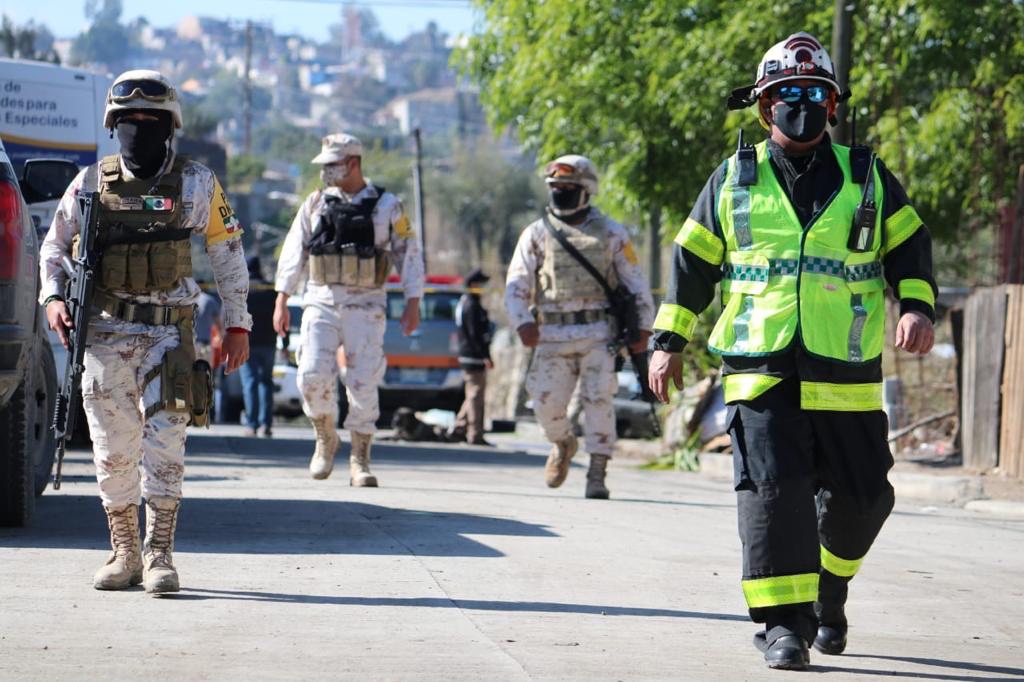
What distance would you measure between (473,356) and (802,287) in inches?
570

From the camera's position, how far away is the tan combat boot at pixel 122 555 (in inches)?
263

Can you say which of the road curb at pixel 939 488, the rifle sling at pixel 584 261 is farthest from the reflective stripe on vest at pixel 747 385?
the road curb at pixel 939 488

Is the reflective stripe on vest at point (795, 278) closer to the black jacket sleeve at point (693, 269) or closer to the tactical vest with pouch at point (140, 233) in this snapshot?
the black jacket sleeve at point (693, 269)

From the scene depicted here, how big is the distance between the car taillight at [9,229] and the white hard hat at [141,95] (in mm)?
861

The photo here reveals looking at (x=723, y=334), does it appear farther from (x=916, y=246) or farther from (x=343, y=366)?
(x=343, y=366)

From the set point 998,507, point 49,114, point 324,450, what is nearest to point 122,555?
point 324,450

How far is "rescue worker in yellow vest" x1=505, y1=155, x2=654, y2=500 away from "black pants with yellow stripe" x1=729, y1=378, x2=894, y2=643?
17.1 feet

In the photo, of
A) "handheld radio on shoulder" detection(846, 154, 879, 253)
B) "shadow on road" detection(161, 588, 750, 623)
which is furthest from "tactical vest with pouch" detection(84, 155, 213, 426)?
"handheld radio on shoulder" detection(846, 154, 879, 253)

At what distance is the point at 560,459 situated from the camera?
11.5m

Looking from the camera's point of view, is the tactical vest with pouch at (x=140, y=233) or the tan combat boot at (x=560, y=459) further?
the tan combat boot at (x=560, y=459)

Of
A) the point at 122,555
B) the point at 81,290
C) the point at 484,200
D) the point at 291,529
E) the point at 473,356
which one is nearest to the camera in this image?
the point at 81,290

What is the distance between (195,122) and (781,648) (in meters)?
118

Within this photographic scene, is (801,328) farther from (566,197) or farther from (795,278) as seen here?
(566,197)

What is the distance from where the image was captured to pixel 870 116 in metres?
19.3
